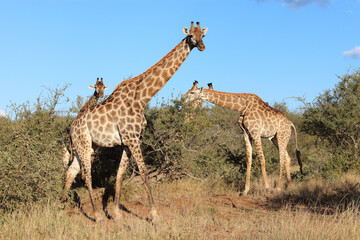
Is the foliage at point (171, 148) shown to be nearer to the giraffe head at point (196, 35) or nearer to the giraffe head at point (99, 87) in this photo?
the giraffe head at point (99, 87)

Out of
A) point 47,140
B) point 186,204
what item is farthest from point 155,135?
point 47,140

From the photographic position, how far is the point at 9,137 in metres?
9.27

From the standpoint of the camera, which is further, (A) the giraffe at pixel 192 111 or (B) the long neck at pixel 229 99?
(B) the long neck at pixel 229 99

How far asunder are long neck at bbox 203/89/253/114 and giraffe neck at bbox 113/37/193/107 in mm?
3147

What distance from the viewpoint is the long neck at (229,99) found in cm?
1082

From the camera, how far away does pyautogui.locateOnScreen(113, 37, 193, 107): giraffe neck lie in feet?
25.4

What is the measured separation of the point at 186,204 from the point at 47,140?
3748 millimetres

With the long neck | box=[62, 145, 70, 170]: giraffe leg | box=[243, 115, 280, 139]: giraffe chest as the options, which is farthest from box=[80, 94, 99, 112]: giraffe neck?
box=[243, 115, 280, 139]: giraffe chest

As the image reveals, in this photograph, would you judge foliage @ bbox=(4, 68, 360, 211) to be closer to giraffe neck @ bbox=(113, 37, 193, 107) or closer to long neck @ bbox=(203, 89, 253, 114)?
long neck @ bbox=(203, 89, 253, 114)

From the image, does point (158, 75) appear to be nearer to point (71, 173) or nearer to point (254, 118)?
point (71, 173)

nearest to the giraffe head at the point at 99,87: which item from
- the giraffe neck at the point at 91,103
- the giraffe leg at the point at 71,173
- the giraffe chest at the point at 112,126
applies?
the giraffe neck at the point at 91,103

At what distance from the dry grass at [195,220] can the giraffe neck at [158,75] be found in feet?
8.07

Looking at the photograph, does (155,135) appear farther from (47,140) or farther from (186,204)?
(47,140)

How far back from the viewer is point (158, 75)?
Result: 7.82 metres
